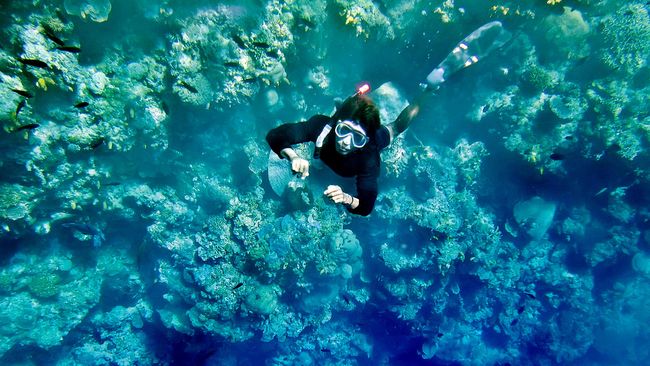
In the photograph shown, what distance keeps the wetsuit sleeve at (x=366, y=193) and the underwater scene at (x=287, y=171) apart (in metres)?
4.63

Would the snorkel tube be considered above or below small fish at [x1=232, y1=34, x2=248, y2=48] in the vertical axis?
below

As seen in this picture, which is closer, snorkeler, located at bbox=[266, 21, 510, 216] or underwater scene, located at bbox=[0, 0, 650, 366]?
snorkeler, located at bbox=[266, 21, 510, 216]

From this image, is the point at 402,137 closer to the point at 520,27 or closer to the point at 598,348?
the point at 520,27

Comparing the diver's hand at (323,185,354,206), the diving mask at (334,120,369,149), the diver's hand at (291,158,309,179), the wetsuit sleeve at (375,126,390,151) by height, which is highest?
the wetsuit sleeve at (375,126,390,151)

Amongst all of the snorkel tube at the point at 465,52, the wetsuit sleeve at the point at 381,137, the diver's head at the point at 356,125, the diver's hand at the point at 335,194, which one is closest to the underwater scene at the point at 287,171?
the snorkel tube at the point at 465,52

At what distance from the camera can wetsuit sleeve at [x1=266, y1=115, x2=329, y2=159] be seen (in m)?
3.57

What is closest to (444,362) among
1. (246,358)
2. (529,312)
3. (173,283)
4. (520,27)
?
(529,312)

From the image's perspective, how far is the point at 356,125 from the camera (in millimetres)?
3207

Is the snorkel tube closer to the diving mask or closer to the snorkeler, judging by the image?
the snorkeler

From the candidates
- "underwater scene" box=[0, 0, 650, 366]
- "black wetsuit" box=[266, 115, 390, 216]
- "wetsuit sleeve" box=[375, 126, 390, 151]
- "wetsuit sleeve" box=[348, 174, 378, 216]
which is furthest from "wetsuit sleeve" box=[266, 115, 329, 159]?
"underwater scene" box=[0, 0, 650, 366]

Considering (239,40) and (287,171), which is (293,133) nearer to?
(239,40)

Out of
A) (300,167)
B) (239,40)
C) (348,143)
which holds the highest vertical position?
(239,40)

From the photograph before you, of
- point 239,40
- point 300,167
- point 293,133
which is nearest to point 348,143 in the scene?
point 300,167

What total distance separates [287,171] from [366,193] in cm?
620
